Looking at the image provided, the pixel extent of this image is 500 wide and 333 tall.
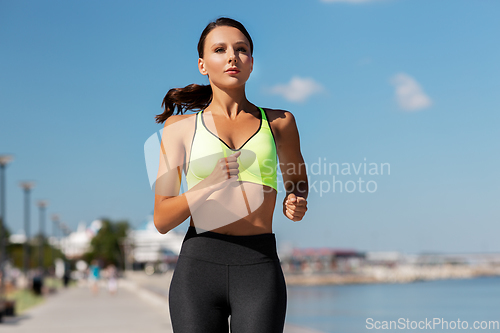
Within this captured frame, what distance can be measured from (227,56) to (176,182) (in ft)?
1.66

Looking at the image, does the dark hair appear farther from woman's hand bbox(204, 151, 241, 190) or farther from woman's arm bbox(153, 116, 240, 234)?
woman's hand bbox(204, 151, 241, 190)

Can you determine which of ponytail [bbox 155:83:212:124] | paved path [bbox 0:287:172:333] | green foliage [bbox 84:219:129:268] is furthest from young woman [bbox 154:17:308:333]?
green foliage [bbox 84:219:129:268]

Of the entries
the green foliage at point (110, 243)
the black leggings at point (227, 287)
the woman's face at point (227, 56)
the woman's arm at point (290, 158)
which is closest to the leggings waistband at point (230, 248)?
the black leggings at point (227, 287)

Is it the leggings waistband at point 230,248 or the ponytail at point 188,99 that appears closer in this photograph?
the leggings waistband at point 230,248

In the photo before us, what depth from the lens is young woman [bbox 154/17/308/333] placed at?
2.19 meters

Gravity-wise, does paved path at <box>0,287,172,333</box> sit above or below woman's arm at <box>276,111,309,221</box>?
below

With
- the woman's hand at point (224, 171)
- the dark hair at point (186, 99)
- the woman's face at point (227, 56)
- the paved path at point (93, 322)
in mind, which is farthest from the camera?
the paved path at point (93, 322)

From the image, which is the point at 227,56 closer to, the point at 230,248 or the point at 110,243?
the point at 230,248

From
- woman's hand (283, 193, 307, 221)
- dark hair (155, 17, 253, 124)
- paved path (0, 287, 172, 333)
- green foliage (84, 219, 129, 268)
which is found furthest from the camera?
green foliage (84, 219, 129, 268)

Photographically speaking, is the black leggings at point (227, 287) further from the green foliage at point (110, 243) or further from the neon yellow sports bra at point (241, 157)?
the green foliage at point (110, 243)

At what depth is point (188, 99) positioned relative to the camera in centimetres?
262

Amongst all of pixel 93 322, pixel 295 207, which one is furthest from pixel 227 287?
pixel 93 322

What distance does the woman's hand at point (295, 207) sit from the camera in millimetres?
2223

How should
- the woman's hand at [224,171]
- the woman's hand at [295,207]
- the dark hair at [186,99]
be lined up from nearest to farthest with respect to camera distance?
the woman's hand at [224,171] → the woman's hand at [295,207] → the dark hair at [186,99]
